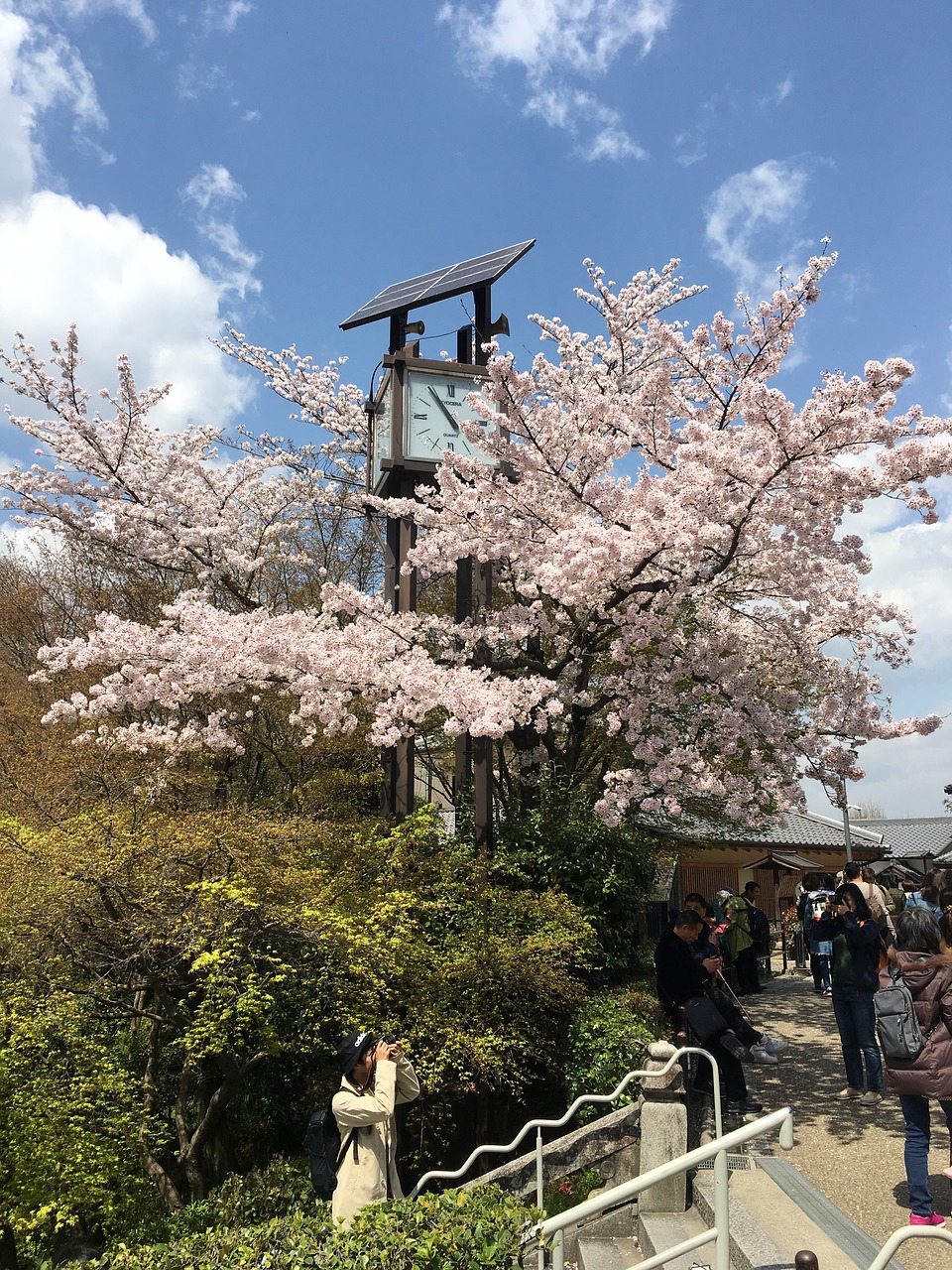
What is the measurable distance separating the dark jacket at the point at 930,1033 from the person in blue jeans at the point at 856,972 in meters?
2.41

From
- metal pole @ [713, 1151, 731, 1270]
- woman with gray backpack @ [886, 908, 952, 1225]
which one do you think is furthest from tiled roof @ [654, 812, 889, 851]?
metal pole @ [713, 1151, 731, 1270]

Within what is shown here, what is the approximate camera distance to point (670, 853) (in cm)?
1681

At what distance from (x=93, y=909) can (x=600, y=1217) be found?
435 cm

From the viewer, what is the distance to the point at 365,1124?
4.91 m

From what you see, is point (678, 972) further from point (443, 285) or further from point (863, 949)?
point (443, 285)

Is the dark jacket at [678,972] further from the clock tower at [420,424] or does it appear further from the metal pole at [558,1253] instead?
the clock tower at [420,424]

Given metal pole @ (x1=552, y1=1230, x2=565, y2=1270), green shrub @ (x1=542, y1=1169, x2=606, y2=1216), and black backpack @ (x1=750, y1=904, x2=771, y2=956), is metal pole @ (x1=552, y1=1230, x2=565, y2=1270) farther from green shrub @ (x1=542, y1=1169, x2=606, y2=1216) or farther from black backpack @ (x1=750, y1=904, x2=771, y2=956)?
black backpack @ (x1=750, y1=904, x2=771, y2=956)

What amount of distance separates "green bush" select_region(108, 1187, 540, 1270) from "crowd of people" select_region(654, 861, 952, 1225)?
6.93 ft

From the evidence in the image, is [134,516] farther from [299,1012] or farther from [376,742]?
[299,1012]

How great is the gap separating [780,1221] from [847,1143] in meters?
1.77

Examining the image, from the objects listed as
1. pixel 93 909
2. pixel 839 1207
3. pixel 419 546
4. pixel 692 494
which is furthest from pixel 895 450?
pixel 93 909

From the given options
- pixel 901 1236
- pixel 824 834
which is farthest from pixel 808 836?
pixel 901 1236

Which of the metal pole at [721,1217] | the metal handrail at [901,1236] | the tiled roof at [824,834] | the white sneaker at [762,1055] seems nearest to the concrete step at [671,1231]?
the metal pole at [721,1217]

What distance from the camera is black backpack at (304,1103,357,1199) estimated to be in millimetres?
4988
